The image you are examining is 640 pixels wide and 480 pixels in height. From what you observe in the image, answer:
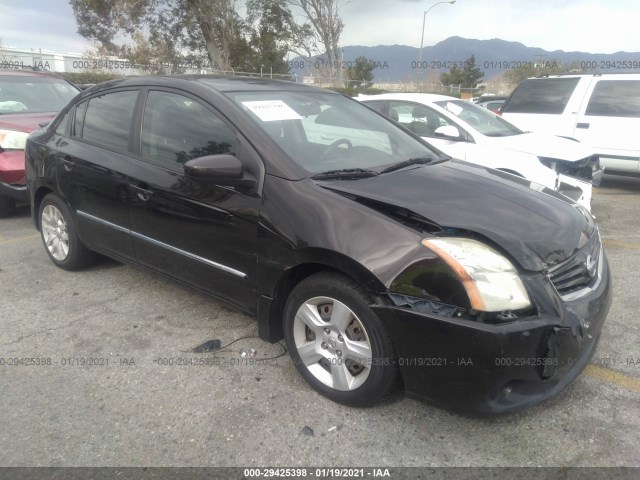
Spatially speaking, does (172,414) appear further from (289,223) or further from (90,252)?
(90,252)

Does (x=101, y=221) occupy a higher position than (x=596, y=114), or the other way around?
(x=596, y=114)

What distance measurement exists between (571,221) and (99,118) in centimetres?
332

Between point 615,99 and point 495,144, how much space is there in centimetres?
347

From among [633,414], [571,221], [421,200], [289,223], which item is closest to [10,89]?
[289,223]

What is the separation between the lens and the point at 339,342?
248 cm

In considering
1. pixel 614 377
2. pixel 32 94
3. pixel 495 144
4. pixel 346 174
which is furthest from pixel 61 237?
pixel 495 144

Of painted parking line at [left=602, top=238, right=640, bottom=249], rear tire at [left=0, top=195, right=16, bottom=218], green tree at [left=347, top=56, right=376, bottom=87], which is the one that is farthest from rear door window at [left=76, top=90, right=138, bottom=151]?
green tree at [left=347, top=56, right=376, bottom=87]

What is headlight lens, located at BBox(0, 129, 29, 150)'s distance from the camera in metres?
5.73

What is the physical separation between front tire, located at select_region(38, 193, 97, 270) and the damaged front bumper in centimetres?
296

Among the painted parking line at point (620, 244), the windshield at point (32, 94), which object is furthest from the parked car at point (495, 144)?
the windshield at point (32, 94)

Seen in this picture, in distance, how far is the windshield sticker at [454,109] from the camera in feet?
20.5

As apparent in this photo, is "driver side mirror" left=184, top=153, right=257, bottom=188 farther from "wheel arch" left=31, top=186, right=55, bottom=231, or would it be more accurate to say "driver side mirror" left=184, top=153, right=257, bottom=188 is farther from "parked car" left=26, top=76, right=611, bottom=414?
"wheel arch" left=31, top=186, right=55, bottom=231

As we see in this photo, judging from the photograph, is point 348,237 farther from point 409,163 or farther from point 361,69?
point 361,69

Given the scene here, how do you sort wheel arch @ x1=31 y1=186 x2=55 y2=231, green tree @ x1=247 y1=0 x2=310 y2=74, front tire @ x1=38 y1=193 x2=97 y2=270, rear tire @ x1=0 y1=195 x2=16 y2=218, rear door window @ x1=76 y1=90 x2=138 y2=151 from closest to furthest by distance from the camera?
rear door window @ x1=76 y1=90 x2=138 y2=151 < front tire @ x1=38 y1=193 x2=97 y2=270 < wheel arch @ x1=31 y1=186 x2=55 y2=231 < rear tire @ x1=0 y1=195 x2=16 y2=218 < green tree @ x1=247 y1=0 x2=310 y2=74
